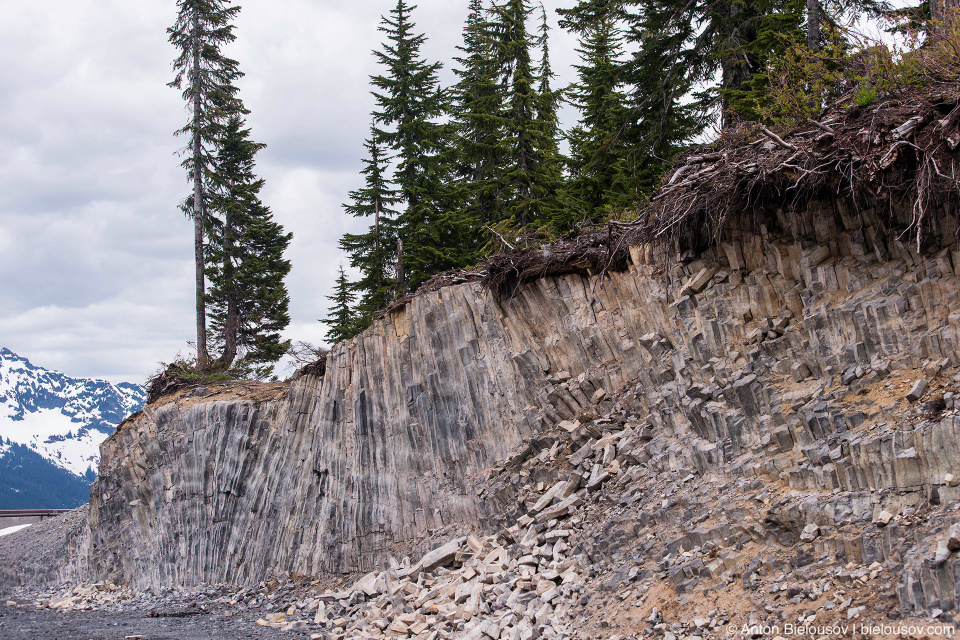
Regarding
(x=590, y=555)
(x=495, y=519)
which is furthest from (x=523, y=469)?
(x=590, y=555)

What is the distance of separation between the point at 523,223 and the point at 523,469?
1275cm

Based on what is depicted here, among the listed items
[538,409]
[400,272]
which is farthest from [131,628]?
[400,272]

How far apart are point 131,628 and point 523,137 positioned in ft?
62.4

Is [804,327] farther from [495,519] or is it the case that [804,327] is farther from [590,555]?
[495,519]

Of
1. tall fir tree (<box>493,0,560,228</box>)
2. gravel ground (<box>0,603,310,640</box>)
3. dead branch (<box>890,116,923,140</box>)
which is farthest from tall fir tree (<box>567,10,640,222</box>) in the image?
gravel ground (<box>0,603,310,640</box>)

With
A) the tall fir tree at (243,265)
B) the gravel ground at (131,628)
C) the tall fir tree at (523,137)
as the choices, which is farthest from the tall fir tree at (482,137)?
the gravel ground at (131,628)

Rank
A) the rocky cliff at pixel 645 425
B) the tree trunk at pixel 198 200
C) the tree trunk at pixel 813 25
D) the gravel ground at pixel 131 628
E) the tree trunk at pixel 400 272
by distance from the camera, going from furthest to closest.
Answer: the tree trunk at pixel 198 200 → the tree trunk at pixel 400 272 → the gravel ground at pixel 131 628 → the tree trunk at pixel 813 25 → the rocky cliff at pixel 645 425

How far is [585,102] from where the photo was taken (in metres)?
23.3

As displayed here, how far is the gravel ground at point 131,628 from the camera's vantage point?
512 inches

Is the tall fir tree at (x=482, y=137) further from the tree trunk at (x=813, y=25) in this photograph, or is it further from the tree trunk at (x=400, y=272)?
the tree trunk at (x=813, y=25)

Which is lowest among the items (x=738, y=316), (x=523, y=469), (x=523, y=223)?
(x=523, y=469)

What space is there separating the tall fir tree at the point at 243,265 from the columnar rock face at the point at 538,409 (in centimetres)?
550

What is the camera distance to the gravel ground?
1302 centimetres

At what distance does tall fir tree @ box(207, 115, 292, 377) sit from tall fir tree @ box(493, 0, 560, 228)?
10.2 metres
